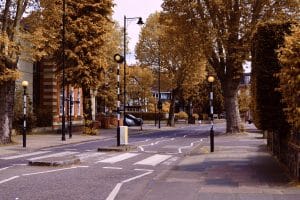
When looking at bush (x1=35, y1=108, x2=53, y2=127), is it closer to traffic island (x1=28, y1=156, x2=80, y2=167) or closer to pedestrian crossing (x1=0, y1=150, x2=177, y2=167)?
pedestrian crossing (x1=0, y1=150, x2=177, y2=167)

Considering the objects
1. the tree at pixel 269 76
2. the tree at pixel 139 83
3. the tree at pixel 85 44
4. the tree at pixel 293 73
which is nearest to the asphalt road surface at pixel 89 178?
the tree at pixel 293 73

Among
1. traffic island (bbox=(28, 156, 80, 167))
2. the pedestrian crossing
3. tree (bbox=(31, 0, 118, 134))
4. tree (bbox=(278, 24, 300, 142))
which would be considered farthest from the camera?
tree (bbox=(31, 0, 118, 134))

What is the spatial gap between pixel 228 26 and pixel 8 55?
54.0 feet

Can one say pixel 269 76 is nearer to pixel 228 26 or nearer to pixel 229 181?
pixel 229 181

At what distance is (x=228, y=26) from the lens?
38344 mm

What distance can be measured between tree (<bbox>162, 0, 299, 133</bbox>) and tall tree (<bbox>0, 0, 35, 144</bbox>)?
1375cm

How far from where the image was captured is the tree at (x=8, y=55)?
27.7m

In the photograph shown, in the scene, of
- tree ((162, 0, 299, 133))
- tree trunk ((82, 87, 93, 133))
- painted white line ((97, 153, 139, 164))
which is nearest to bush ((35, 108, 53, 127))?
tree trunk ((82, 87, 93, 133))

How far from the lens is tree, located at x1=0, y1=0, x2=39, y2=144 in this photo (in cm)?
2774

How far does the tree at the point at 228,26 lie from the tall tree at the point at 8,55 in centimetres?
1375

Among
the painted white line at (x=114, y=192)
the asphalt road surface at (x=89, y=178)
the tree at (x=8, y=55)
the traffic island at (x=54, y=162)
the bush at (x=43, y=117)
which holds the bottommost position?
the painted white line at (x=114, y=192)

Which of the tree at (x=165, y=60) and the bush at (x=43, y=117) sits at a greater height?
the tree at (x=165, y=60)

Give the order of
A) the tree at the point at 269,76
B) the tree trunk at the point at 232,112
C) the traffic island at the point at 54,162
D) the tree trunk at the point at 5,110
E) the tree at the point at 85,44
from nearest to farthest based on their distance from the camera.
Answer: the tree at the point at 269,76, the traffic island at the point at 54,162, the tree trunk at the point at 5,110, the tree trunk at the point at 232,112, the tree at the point at 85,44

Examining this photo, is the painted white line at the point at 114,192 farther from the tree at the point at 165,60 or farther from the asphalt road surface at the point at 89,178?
the tree at the point at 165,60
